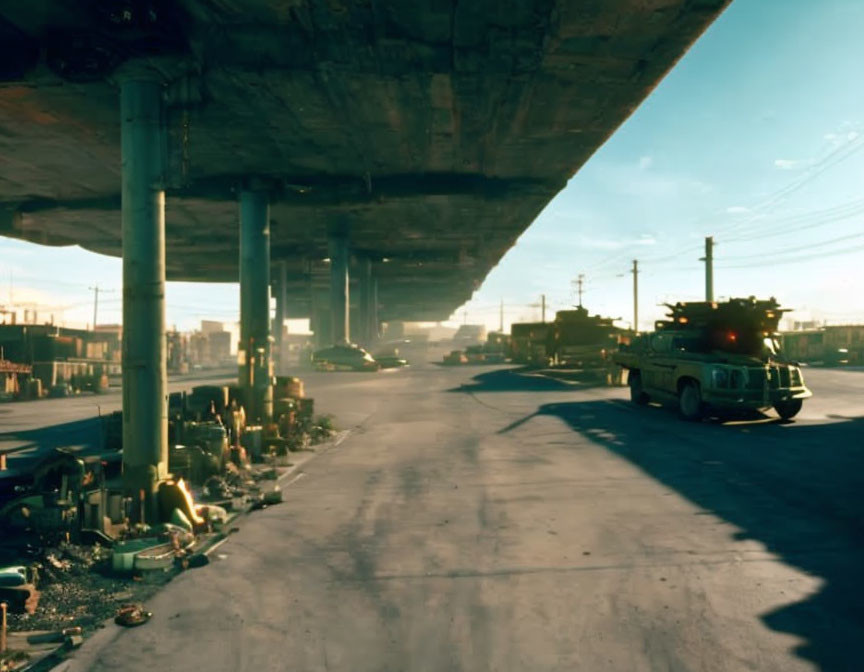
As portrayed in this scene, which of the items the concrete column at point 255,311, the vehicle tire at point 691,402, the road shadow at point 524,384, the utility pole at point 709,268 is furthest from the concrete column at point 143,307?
the utility pole at point 709,268

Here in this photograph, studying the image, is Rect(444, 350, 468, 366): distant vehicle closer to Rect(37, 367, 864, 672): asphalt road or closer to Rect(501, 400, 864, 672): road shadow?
Rect(501, 400, 864, 672): road shadow

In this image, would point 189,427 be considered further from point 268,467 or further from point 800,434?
point 800,434

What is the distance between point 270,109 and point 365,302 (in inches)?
1377

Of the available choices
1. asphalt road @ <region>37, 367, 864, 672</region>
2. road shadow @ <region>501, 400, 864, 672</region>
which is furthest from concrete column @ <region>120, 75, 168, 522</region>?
road shadow @ <region>501, 400, 864, 672</region>

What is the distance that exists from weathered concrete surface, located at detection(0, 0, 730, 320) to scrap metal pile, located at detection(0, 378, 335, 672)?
435 centimetres

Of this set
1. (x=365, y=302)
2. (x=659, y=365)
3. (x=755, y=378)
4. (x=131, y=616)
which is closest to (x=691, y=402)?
(x=755, y=378)

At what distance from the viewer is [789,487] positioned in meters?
8.18

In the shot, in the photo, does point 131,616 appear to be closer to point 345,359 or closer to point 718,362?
point 718,362

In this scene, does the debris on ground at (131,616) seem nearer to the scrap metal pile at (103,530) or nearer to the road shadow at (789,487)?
the scrap metal pile at (103,530)

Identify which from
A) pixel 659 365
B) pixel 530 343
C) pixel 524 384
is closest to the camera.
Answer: pixel 659 365

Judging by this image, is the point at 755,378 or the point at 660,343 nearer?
the point at 755,378

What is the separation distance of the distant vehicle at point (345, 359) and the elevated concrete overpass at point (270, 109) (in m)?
17.3

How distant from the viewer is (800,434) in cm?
1244

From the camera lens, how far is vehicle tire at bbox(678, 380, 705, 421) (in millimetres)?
14094
